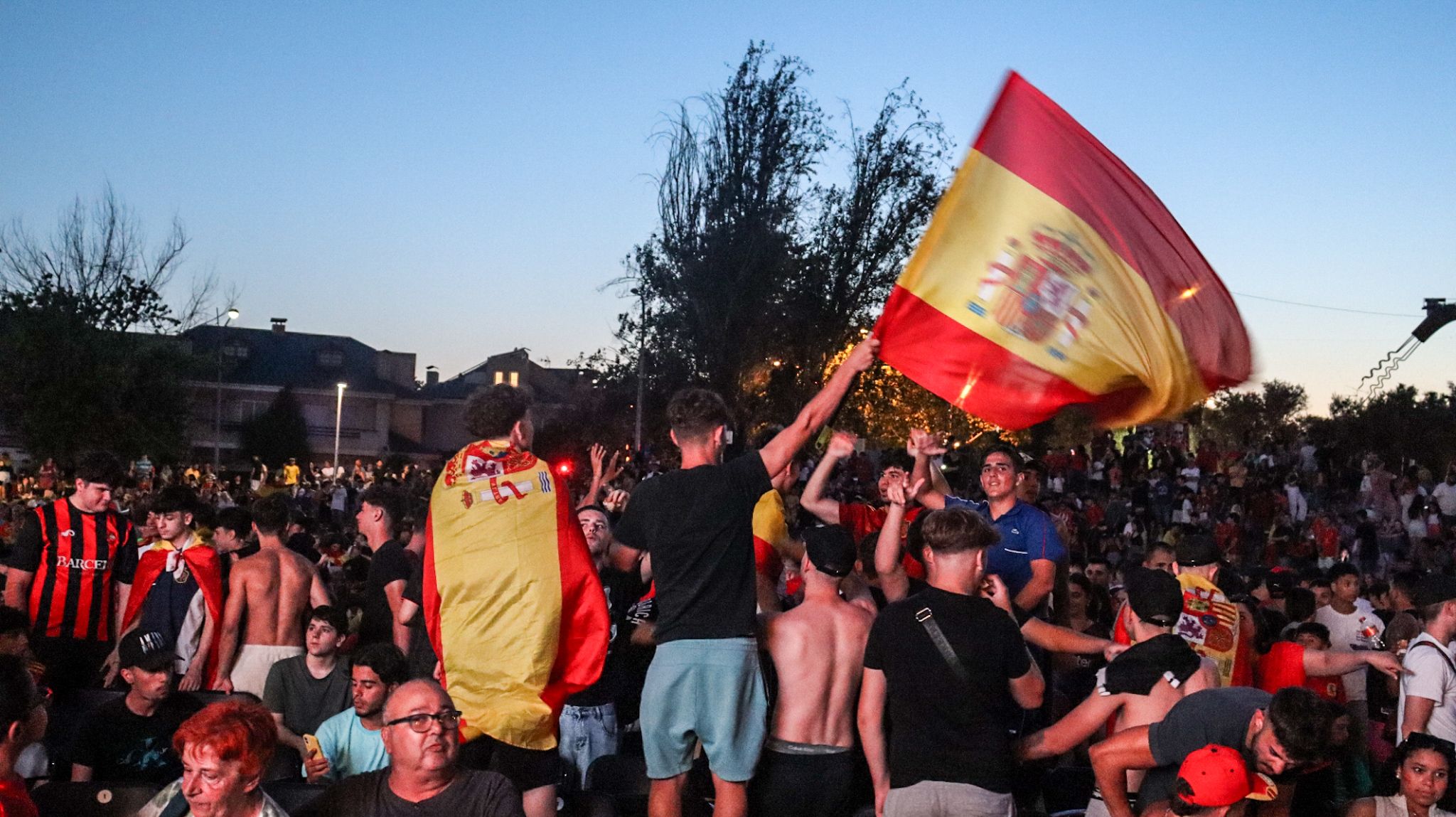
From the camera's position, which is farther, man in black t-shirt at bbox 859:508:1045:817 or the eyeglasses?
man in black t-shirt at bbox 859:508:1045:817

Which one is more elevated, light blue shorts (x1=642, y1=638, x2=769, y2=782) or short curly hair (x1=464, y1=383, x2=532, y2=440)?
short curly hair (x1=464, y1=383, x2=532, y2=440)

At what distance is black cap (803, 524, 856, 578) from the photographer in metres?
5.38

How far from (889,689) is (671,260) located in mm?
27115

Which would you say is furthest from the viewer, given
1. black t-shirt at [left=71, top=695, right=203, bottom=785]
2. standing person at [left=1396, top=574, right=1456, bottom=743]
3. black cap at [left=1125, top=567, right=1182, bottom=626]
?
standing person at [left=1396, top=574, right=1456, bottom=743]

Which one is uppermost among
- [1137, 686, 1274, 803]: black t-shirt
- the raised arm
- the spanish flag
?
the spanish flag

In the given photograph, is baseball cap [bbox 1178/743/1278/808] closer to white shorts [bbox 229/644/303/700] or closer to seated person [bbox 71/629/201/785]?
seated person [bbox 71/629/201/785]

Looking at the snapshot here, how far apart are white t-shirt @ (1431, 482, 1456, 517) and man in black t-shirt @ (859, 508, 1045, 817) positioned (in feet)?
66.8

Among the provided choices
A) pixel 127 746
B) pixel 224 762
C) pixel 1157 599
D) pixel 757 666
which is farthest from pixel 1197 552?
pixel 127 746

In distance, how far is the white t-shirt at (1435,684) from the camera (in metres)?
6.11

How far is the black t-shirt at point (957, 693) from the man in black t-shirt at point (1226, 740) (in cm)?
42

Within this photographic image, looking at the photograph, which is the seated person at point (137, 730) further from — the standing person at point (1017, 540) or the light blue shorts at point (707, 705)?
the standing person at point (1017, 540)

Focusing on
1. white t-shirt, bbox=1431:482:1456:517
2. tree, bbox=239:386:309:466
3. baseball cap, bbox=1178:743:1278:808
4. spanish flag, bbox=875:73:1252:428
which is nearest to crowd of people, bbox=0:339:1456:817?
baseball cap, bbox=1178:743:1278:808

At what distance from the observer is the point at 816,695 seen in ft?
17.5

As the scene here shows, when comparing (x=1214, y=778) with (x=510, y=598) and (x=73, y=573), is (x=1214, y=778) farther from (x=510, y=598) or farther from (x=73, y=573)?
(x=73, y=573)
